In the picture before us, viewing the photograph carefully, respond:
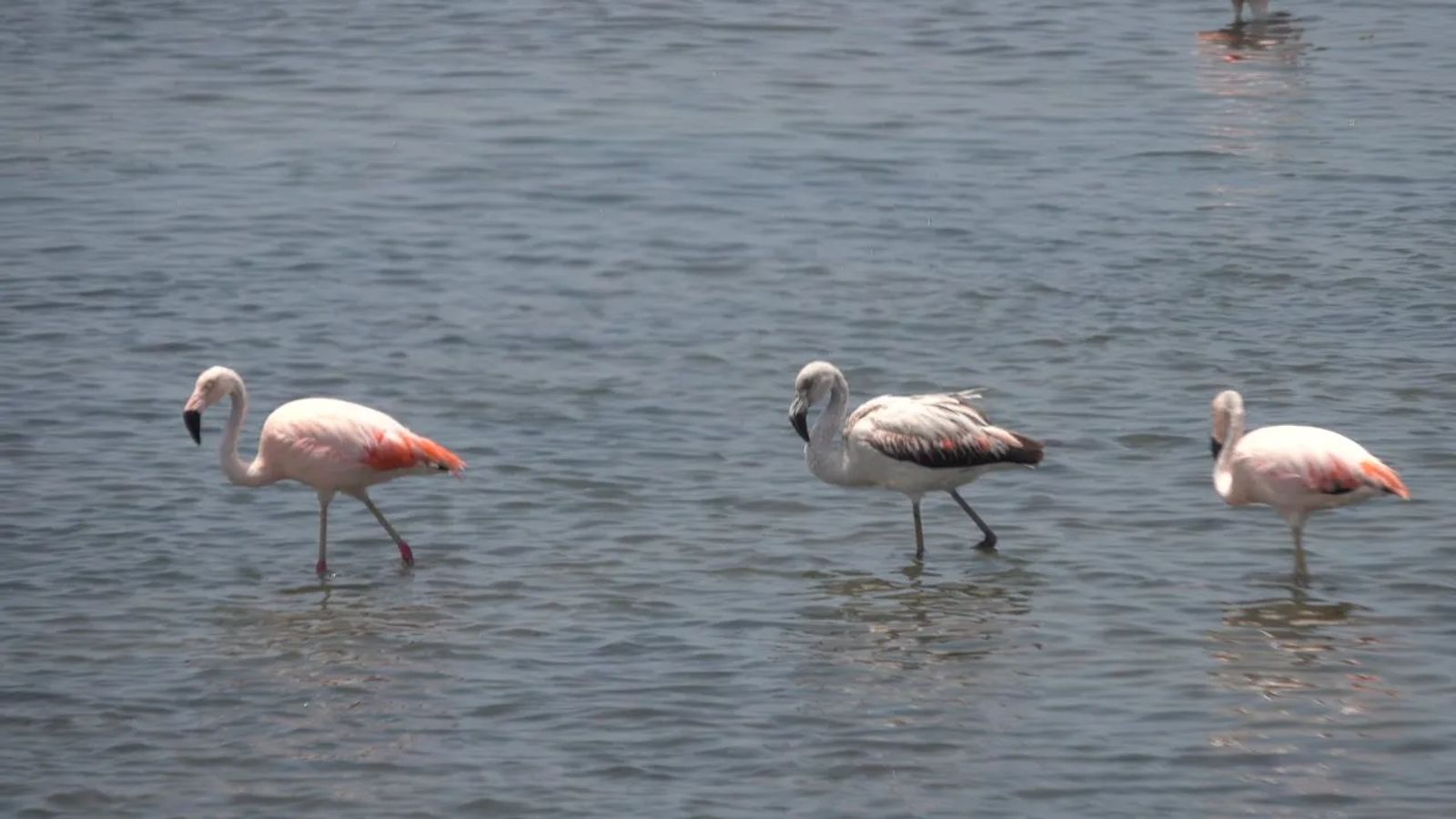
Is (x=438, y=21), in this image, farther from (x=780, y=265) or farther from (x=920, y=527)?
(x=920, y=527)

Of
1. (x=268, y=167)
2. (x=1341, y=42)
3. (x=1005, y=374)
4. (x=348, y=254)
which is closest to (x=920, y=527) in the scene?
(x=1005, y=374)

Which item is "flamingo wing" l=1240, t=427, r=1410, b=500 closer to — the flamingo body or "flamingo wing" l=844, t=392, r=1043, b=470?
"flamingo wing" l=844, t=392, r=1043, b=470

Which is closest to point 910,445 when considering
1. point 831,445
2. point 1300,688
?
point 831,445

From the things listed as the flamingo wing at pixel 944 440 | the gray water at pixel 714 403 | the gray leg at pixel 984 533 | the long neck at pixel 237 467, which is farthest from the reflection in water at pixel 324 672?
the gray leg at pixel 984 533

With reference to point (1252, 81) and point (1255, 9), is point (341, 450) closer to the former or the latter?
point (1252, 81)

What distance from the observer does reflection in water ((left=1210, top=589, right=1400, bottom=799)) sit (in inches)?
341

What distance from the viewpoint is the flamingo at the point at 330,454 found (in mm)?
11219

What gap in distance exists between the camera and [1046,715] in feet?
30.2

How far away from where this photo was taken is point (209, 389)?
1169cm

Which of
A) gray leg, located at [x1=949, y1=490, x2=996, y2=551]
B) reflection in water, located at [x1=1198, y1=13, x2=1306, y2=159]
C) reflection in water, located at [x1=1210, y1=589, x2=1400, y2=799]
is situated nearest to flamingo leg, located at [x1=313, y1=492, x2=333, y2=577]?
gray leg, located at [x1=949, y1=490, x2=996, y2=551]

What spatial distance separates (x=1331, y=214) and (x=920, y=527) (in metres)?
7.64

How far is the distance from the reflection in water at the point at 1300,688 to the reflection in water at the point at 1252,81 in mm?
10396

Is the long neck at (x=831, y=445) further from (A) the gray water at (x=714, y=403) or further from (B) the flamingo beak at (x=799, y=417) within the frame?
(A) the gray water at (x=714, y=403)

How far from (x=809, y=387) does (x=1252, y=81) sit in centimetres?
1278
